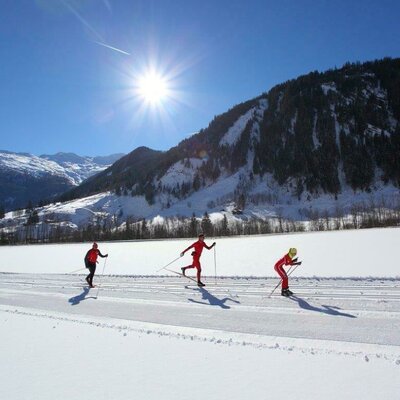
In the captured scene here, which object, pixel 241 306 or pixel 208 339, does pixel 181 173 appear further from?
pixel 208 339

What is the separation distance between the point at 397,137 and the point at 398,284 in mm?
133636

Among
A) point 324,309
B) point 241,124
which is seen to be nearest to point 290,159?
point 241,124

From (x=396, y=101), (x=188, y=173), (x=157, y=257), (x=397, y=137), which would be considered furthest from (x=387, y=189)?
(x=157, y=257)

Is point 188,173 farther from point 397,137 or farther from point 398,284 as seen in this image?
point 398,284

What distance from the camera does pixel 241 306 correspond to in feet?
37.7

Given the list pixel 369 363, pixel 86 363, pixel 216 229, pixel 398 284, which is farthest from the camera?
pixel 216 229

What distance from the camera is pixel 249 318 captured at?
9.97 metres

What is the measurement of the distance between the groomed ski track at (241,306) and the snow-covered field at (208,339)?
0.04 meters

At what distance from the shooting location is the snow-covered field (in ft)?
18.8

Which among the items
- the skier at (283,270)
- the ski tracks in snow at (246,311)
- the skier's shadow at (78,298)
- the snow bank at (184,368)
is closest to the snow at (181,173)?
the skier's shadow at (78,298)

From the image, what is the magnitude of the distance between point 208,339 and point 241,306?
3508 mm

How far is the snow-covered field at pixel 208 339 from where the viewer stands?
5727mm

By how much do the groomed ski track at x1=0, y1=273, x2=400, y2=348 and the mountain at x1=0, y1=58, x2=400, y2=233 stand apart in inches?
3972

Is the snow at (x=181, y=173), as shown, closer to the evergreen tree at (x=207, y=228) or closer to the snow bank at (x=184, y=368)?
the evergreen tree at (x=207, y=228)
